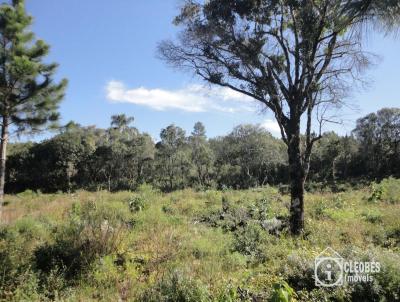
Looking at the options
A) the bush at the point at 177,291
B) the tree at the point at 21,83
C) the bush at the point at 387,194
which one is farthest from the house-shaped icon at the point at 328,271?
the tree at the point at 21,83

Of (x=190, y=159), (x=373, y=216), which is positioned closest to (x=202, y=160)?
(x=190, y=159)

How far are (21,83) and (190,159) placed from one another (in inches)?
1459

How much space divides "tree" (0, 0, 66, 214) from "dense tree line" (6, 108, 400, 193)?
26.5m

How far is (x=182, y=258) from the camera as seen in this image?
6.66 m

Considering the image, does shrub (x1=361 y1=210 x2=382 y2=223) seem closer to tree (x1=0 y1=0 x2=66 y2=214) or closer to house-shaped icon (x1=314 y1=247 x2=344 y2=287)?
house-shaped icon (x1=314 y1=247 x2=344 y2=287)

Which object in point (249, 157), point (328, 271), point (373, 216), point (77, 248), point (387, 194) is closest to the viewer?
point (328, 271)

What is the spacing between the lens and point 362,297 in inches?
180

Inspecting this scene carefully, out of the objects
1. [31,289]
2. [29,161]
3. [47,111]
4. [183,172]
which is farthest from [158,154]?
[31,289]

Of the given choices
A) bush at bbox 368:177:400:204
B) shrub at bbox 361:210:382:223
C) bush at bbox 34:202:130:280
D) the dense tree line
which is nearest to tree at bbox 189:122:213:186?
the dense tree line

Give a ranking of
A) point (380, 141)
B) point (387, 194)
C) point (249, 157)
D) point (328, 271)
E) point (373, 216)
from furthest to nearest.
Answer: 1. point (380, 141)
2. point (249, 157)
3. point (387, 194)
4. point (373, 216)
5. point (328, 271)

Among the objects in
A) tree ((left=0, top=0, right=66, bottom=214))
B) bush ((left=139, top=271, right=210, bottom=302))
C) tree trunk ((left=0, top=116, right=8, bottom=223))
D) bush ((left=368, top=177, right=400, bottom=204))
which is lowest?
bush ((left=139, top=271, right=210, bottom=302))

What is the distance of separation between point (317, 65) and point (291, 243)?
4.77m

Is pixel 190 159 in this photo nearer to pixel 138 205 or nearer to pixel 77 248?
pixel 138 205

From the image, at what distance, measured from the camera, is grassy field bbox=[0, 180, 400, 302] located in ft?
15.8
